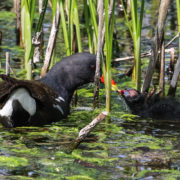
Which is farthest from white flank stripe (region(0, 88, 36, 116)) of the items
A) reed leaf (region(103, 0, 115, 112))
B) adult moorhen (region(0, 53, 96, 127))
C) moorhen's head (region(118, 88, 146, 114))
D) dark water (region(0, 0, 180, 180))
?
moorhen's head (region(118, 88, 146, 114))

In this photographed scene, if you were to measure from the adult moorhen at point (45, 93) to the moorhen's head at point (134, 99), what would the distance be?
1.93 ft


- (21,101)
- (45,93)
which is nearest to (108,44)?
(45,93)

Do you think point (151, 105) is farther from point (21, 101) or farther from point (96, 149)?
point (21, 101)

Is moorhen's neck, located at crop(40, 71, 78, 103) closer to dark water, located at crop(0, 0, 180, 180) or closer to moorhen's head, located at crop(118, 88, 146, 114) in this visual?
dark water, located at crop(0, 0, 180, 180)

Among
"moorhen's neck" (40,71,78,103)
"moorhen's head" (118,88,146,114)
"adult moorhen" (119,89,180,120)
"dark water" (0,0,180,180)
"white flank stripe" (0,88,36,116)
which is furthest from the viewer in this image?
"moorhen's neck" (40,71,78,103)

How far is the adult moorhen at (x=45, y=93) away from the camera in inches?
172

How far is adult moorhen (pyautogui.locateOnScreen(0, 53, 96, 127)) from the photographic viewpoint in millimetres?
4379

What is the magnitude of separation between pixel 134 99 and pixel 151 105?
202 mm

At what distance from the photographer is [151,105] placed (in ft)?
17.0

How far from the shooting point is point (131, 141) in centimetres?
426

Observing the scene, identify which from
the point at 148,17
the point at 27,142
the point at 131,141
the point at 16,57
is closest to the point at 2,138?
the point at 27,142

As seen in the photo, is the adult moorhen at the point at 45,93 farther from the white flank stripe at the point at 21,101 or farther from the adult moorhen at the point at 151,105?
the adult moorhen at the point at 151,105

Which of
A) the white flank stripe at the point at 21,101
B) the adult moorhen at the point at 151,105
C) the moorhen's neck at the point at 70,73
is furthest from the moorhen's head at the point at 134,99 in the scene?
the white flank stripe at the point at 21,101

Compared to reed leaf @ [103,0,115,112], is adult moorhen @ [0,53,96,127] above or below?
below
